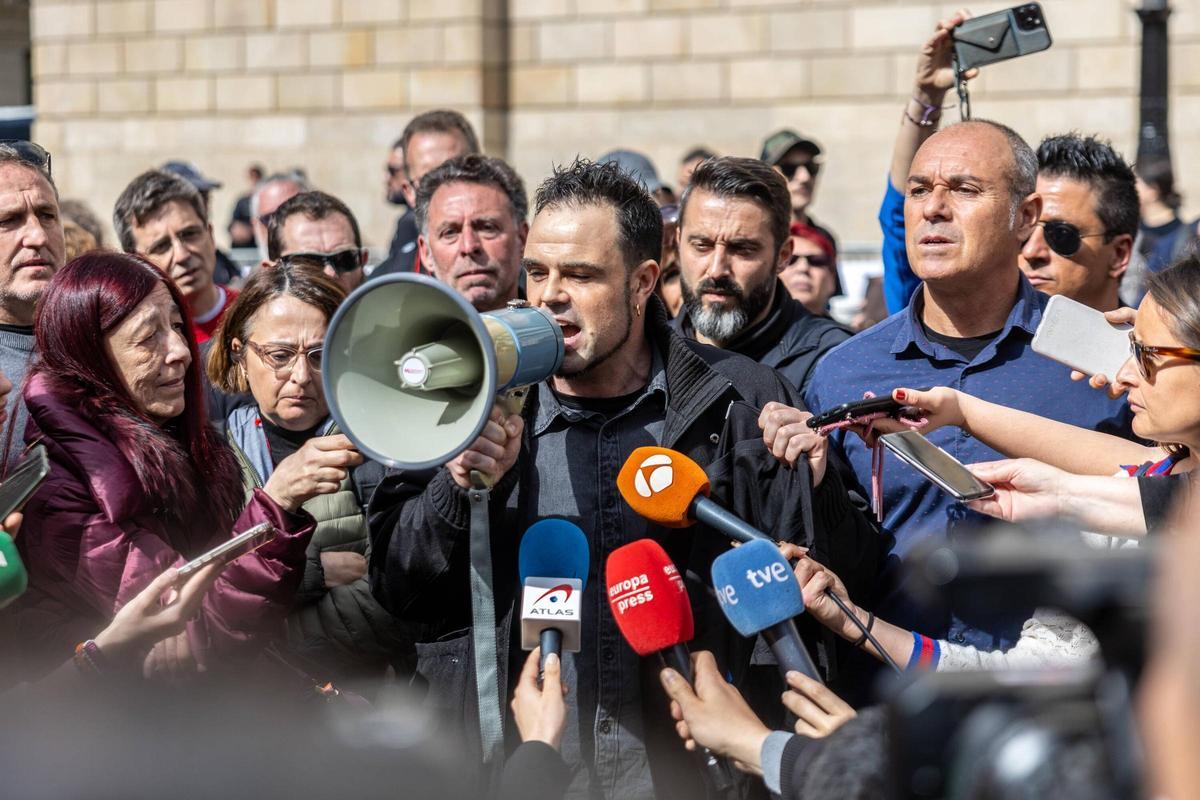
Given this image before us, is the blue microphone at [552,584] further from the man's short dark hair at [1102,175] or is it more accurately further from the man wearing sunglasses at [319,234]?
the man wearing sunglasses at [319,234]

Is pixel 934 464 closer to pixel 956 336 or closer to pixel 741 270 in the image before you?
pixel 956 336

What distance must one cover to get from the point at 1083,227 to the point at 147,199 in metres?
3.58

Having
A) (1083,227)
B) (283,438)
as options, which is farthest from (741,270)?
(283,438)

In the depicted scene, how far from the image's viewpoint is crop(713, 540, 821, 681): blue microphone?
2861 mm

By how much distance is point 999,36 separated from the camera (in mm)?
4938

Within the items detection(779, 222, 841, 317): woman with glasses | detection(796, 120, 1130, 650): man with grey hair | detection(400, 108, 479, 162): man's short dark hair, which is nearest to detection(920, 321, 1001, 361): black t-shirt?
detection(796, 120, 1130, 650): man with grey hair

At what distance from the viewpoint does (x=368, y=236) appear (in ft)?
47.2

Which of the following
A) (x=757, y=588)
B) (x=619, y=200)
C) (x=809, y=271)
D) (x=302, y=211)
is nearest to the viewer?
(x=757, y=588)

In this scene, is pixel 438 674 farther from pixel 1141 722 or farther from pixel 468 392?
pixel 1141 722

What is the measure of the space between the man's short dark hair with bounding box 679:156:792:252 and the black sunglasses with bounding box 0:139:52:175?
1.98 metres

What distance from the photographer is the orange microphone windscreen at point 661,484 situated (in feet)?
9.99

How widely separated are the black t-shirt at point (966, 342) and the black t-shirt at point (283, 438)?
1.74 meters

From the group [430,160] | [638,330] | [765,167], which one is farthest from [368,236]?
[638,330]

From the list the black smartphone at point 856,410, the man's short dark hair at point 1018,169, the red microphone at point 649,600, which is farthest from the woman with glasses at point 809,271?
the red microphone at point 649,600
